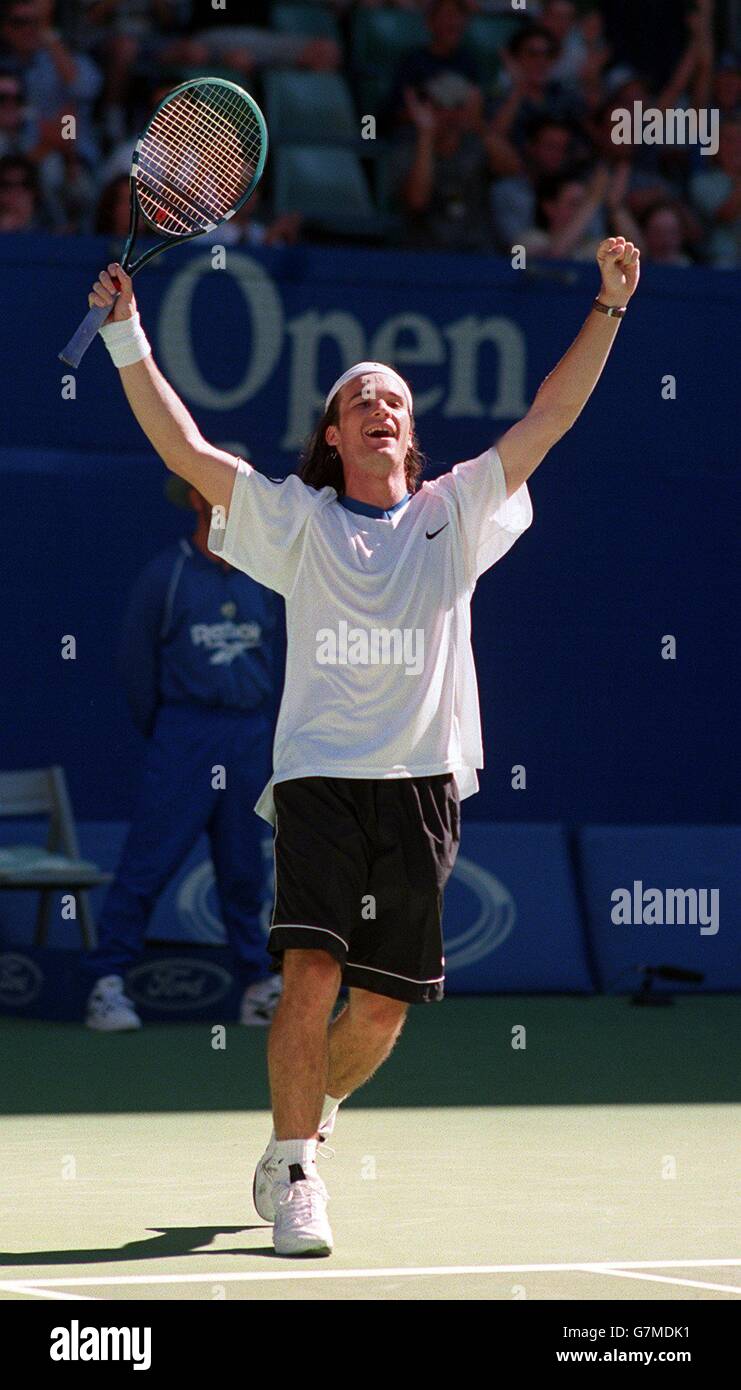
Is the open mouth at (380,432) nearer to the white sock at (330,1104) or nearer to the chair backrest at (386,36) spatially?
→ the white sock at (330,1104)

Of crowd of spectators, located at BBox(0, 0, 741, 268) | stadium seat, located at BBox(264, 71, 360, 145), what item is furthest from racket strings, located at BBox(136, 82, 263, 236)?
stadium seat, located at BBox(264, 71, 360, 145)

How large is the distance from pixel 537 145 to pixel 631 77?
2.15 meters

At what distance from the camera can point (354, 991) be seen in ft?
18.9

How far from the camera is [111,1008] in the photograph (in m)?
9.53

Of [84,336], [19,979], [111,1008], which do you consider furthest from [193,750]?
[84,336]

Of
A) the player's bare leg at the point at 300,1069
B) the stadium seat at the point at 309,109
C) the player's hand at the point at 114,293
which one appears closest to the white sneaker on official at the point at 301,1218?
the player's bare leg at the point at 300,1069

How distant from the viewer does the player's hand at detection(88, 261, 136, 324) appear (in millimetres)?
5605

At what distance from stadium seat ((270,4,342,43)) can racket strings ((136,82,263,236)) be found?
30.1 feet

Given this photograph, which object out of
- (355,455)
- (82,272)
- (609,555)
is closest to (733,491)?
(609,555)

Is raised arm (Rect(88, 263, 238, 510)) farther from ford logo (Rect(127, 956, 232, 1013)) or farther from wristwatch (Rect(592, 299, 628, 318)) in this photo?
ford logo (Rect(127, 956, 232, 1013))

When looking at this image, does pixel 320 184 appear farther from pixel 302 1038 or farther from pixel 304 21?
pixel 302 1038

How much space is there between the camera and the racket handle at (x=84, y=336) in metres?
5.37

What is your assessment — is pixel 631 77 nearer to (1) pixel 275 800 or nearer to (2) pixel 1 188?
(2) pixel 1 188
